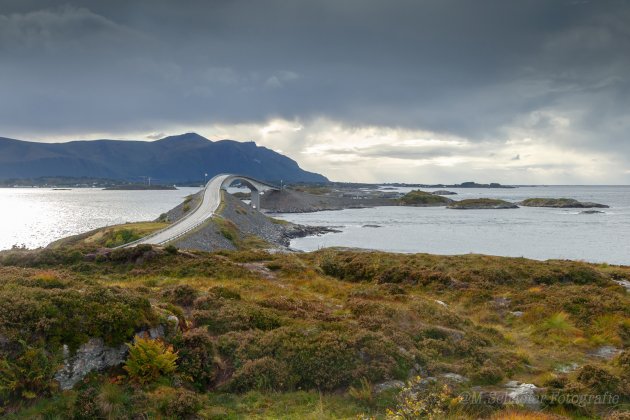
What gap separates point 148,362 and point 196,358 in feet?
4.26

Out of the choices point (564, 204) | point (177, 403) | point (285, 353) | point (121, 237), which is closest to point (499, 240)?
point (121, 237)

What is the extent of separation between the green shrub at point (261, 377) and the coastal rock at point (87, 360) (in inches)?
115

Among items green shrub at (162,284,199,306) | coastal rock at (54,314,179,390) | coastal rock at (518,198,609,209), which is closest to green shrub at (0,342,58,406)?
coastal rock at (54,314,179,390)

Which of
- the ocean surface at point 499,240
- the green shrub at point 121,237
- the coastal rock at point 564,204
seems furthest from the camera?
the coastal rock at point 564,204

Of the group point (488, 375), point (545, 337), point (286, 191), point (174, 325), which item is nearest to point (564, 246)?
point (545, 337)

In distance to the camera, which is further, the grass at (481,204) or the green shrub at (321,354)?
the grass at (481,204)

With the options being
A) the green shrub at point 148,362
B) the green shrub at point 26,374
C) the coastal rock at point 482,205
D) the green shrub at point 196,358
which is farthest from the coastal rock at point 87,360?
the coastal rock at point 482,205

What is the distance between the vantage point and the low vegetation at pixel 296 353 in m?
8.94

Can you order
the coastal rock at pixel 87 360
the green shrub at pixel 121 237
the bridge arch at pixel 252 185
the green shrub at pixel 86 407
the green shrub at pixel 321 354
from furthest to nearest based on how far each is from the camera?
the bridge arch at pixel 252 185
the green shrub at pixel 121 237
the green shrub at pixel 321 354
the coastal rock at pixel 87 360
the green shrub at pixel 86 407

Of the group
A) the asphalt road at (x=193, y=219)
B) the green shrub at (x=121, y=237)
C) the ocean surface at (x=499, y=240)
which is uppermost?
the asphalt road at (x=193, y=219)

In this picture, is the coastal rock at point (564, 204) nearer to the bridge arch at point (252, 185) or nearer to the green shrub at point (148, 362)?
the bridge arch at point (252, 185)

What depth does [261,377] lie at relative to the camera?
34.5 feet

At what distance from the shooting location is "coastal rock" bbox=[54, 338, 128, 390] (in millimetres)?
9270

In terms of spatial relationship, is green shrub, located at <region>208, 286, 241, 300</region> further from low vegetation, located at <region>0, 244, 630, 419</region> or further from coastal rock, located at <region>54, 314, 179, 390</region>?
coastal rock, located at <region>54, 314, 179, 390</region>
